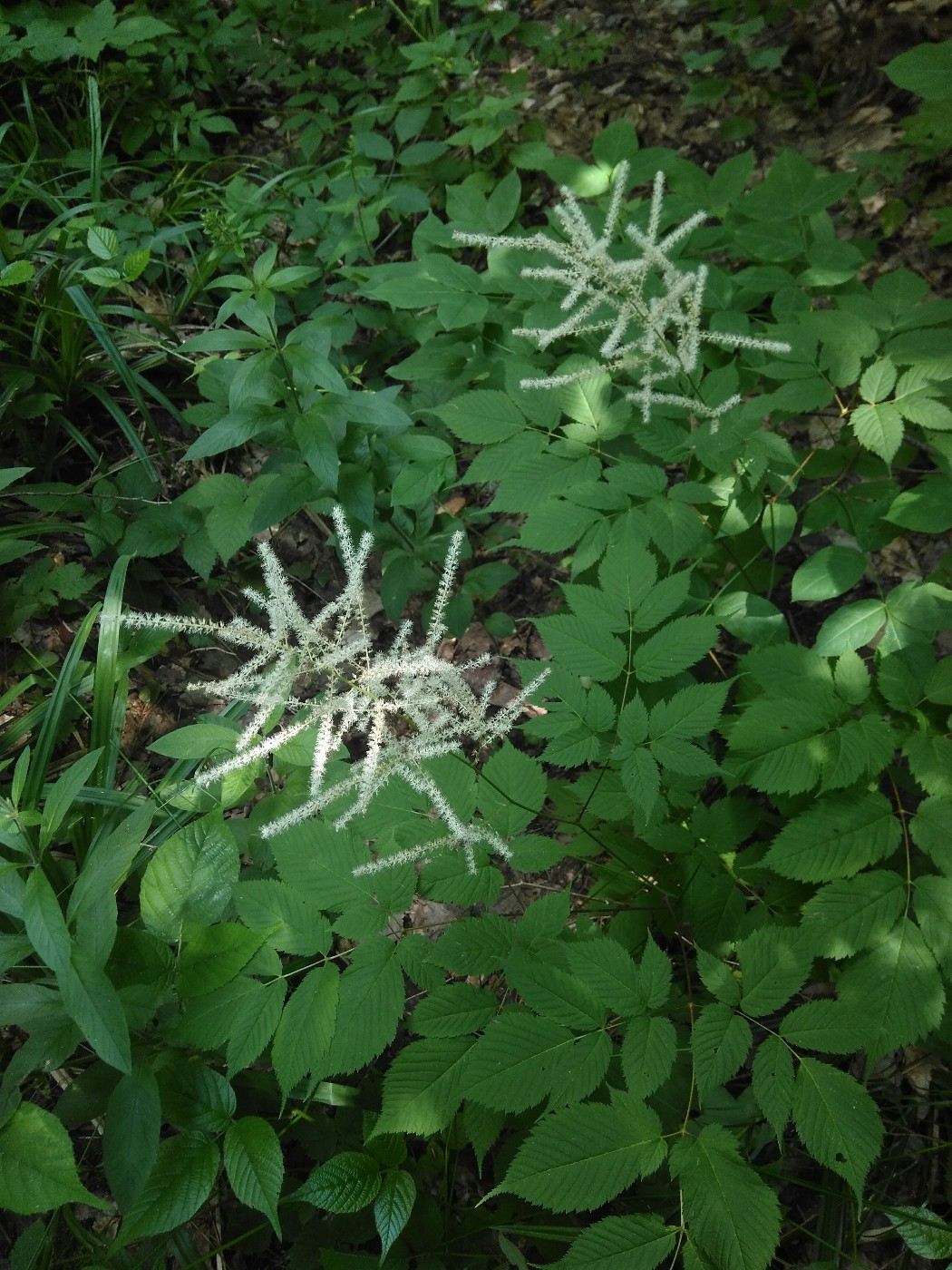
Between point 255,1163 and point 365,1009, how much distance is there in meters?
0.40

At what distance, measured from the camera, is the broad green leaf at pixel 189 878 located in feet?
5.87

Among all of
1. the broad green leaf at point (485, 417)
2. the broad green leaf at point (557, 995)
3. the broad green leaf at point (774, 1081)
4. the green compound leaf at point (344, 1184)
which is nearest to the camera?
Result: the broad green leaf at point (774, 1081)

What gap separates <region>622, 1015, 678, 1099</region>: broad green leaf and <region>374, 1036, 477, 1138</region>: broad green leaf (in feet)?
1.04

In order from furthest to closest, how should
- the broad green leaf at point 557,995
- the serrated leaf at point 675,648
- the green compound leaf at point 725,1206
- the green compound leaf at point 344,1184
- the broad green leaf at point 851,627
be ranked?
the broad green leaf at point 851,627
the serrated leaf at point 675,648
the green compound leaf at point 344,1184
the broad green leaf at point 557,995
the green compound leaf at point 725,1206

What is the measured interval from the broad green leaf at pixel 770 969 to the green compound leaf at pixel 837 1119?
0.42ft

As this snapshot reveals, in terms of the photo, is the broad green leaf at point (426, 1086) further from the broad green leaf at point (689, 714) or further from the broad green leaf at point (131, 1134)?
the broad green leaf at point (689, 714)

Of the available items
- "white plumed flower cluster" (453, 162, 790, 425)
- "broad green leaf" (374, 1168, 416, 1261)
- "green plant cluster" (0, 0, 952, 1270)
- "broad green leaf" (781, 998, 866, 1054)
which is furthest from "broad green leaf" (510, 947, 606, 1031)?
"white plumed flower cluster" (453, 162, 790, 425)

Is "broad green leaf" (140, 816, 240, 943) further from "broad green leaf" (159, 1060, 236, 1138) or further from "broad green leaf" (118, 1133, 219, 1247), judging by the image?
"broad green leaf" (118, 1133, 219, 1247)

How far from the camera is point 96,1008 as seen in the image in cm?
150

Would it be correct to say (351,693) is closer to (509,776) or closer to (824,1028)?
(509,776)

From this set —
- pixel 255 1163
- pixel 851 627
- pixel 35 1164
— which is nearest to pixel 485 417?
pixel 851 627

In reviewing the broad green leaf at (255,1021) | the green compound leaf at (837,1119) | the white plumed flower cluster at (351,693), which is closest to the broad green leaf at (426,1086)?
the broad green leaf at (255,1021)

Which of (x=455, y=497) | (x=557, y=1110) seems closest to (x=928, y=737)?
(x=557, y=1110)

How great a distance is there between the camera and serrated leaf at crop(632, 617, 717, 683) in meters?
1.88
